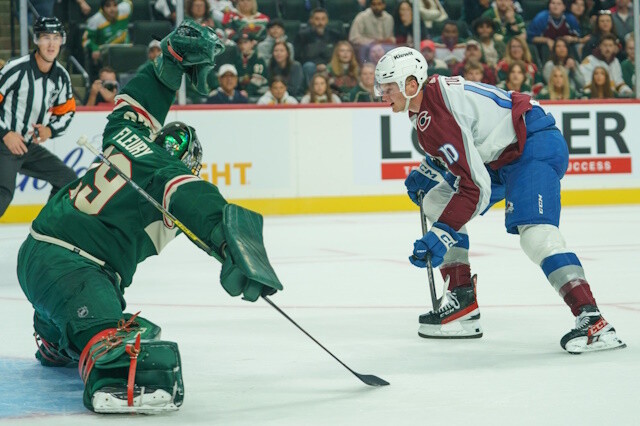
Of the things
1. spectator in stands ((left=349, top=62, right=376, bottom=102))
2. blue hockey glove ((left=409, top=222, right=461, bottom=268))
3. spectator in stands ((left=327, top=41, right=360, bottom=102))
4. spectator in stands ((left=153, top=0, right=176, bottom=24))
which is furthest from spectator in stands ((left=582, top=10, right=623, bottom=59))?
blue hockey glove ((left=409, top=222, right=461, bottom=268))

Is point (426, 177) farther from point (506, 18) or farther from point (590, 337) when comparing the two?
point (506, 18)

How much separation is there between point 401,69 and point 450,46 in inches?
260

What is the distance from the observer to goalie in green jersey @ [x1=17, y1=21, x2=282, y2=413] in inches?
101

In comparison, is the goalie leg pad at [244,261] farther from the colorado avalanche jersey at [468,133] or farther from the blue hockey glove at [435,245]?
the colorado avalanche jersey at [468,133]

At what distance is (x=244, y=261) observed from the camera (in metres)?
2.39

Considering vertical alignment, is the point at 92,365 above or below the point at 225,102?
above

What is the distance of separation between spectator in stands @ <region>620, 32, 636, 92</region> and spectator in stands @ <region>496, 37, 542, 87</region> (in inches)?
30.1

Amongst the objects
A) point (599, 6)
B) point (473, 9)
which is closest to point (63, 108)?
point (473, 9)

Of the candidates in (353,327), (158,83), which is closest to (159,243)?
(158,83)

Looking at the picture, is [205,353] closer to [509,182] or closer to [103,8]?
[509,182]

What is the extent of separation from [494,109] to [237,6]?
250 inches

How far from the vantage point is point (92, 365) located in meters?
2.66

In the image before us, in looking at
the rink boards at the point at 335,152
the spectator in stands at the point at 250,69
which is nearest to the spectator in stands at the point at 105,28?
the rink boards at the point at 335,152

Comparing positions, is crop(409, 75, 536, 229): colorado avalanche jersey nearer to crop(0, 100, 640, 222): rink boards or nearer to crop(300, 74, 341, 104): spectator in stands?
crop(0, 100, 640, 222): rink boards
